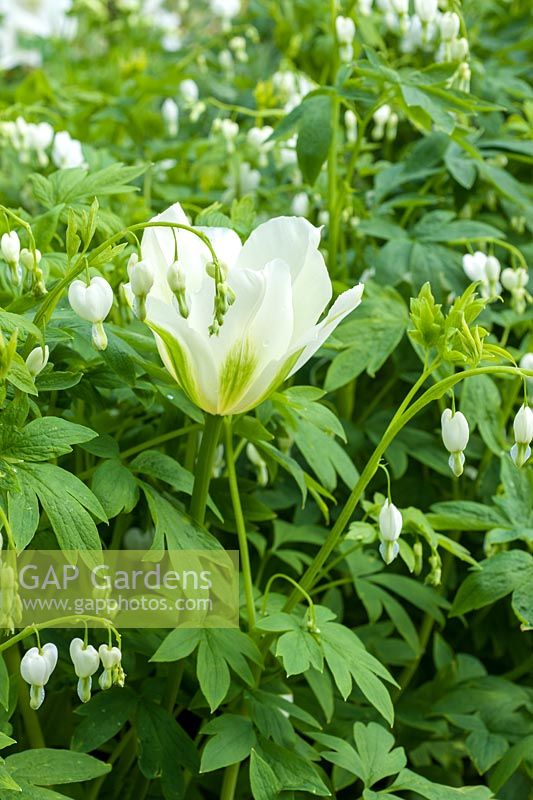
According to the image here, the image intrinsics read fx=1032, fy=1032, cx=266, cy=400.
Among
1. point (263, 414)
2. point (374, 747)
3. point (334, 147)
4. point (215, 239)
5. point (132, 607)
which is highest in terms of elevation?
point (215, 239)

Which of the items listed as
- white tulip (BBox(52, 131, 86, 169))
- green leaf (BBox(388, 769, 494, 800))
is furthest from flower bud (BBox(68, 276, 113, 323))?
white tulip (BBox(52, 131, 86, 169))

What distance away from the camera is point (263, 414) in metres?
1.56

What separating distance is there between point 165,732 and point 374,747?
30 centimetres

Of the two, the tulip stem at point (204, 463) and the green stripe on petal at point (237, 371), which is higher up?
the green stripe on petal at point (237, 371)

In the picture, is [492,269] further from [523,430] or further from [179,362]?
[179,362]

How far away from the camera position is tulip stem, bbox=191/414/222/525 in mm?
1378

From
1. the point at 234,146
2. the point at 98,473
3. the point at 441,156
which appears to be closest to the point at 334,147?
the point at 441,156

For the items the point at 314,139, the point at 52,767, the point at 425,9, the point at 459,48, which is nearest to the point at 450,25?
the point at 459,48

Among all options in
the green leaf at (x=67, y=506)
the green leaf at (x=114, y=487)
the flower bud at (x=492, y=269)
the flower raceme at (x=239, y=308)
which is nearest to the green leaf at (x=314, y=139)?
the flower bud at (x=492, y=269)

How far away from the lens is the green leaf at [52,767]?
1286 millimetres

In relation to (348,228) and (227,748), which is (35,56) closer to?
(348,228)

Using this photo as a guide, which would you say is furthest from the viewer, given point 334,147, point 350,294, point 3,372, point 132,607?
point 334,147

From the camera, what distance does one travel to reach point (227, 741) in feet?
4.61

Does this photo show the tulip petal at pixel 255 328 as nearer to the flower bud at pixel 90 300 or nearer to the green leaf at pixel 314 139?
the flower bud at pixel 90 300
